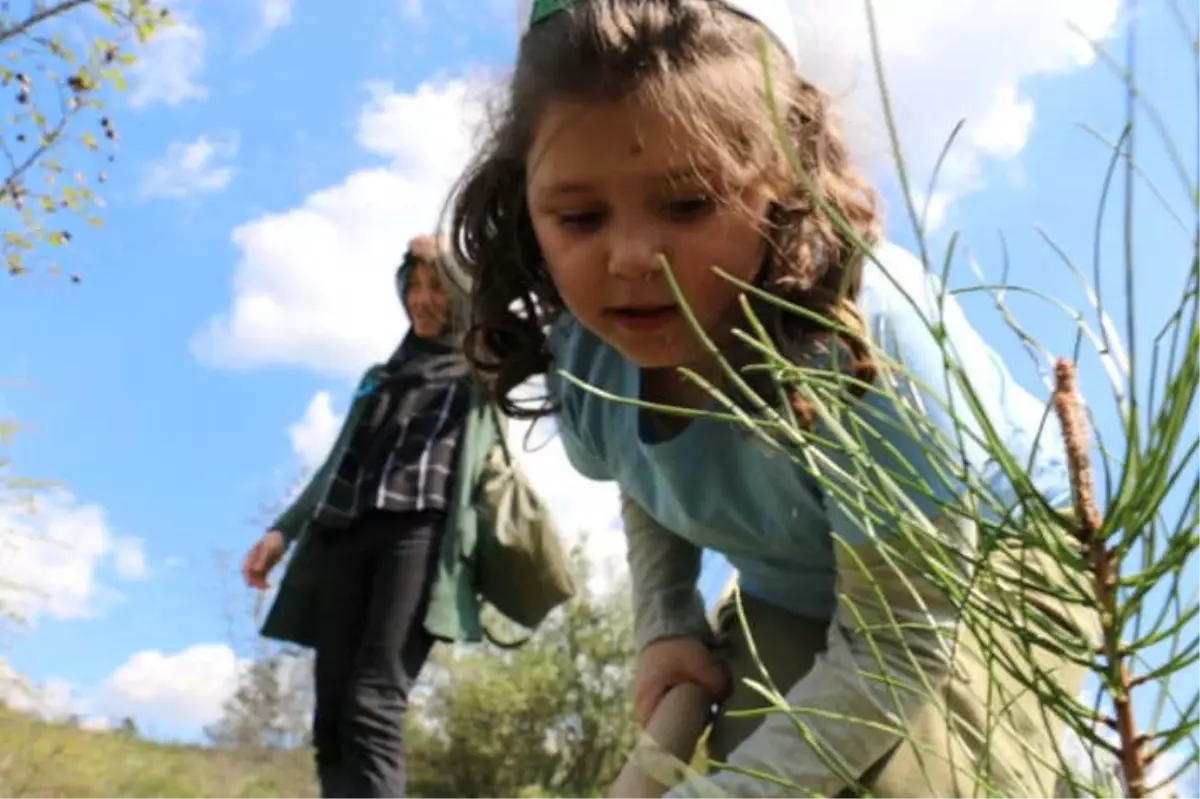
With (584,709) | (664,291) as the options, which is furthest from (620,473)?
(584,709)

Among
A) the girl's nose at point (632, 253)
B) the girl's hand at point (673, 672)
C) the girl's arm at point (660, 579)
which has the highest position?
the girl's nose at point (632, 253)

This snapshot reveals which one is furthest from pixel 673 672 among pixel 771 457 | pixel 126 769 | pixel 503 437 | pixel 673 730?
pixel 126 769

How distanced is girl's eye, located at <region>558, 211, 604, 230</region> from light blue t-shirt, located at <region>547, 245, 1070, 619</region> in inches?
8.1

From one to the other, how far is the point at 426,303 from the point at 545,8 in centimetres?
154

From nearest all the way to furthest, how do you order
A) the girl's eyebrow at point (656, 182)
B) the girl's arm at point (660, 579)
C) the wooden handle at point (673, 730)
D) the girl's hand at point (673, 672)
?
the girl's eyebrow at point (656, 182) < the wooden handle at point (673, 730) < the girl's hand at point (673, 672) < the girl's arm at point (660, 579)

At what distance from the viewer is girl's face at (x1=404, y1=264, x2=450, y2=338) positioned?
2.76 meters

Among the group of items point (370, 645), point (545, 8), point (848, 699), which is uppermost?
point (545, 8)

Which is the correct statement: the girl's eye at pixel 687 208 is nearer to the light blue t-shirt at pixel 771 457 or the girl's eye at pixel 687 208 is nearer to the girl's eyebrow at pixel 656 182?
the girl's eyebrow at pixel 656 182

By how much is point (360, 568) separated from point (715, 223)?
1733mm

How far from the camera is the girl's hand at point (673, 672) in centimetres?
139

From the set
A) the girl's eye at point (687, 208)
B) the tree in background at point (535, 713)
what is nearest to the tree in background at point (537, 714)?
the tree in background at point (535, 713)

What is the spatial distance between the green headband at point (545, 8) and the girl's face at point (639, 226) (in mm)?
136

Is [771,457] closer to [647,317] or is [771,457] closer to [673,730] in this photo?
[647,317]

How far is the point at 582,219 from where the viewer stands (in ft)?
3.61
